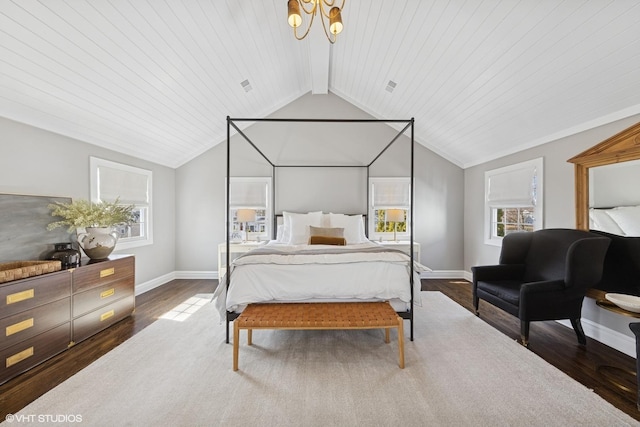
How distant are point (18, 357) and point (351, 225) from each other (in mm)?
3918

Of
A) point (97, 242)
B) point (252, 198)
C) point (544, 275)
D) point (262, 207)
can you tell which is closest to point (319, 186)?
point (262, 207)

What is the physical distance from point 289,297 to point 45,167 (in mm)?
2908

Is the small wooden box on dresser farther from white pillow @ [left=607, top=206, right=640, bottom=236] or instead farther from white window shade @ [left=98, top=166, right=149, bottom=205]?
white pillow @ [left=607, top=206, right=640, bottom=236]

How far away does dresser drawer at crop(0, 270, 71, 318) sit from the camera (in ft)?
6.62

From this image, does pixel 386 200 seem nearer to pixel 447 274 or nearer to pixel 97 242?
pixel 447 274

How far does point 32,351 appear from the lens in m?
2.18

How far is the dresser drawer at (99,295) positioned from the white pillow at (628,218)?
514cm

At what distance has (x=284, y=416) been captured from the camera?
1.70 m

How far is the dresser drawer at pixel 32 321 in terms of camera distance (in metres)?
2.01

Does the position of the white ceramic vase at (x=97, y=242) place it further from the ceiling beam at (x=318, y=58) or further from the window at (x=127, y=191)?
the ceiling beam at (x=318, y=58)

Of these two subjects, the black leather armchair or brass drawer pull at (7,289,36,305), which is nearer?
brass drawer pull at (7,289,36,305)

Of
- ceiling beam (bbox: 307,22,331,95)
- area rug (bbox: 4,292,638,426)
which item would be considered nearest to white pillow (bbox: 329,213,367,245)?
area rug (bbox: 4,292,638,426)

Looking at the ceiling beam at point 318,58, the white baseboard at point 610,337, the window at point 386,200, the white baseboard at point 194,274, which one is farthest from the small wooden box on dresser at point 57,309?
the white baseboard at point 610,337

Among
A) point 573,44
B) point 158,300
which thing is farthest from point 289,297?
point 573,44
